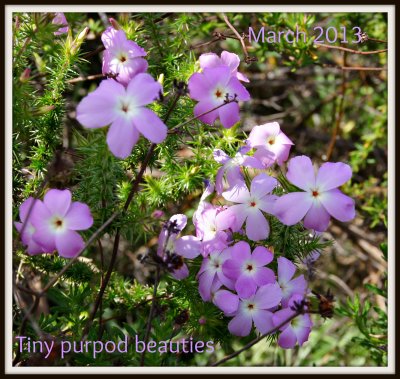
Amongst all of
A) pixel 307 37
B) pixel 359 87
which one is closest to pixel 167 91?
pixel 307 37

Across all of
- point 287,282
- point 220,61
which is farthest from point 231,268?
point 220,61

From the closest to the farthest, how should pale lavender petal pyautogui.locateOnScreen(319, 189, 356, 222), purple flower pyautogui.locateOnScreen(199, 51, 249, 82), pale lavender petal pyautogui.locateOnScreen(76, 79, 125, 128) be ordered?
pale lavender petal pyautogui.locateOnScreen(76, 79, 125, 128) → pale lavender petal pyautogui.locateOnScreen(319, 189, 356, 222) → purple flower pyautogui.locateOnScreen(199, 51, 249, 82)

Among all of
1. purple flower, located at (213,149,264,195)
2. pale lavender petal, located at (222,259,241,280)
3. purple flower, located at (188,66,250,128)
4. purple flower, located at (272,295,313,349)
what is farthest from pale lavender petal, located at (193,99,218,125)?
purple flower, located at (272,295,313,349)

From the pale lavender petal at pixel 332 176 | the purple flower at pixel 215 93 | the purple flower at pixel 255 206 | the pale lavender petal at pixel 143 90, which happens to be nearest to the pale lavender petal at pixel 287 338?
the purple flower at pixel 255 206

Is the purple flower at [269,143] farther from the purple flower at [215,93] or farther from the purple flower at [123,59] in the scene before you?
the purple flower at [123,59]

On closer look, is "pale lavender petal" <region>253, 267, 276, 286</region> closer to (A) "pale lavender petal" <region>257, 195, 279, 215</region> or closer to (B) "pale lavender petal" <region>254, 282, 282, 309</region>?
(B) "pale lavender petal" <region>254, 282, 282, 309</region>

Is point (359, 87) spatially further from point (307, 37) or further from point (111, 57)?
point (111, 57)
